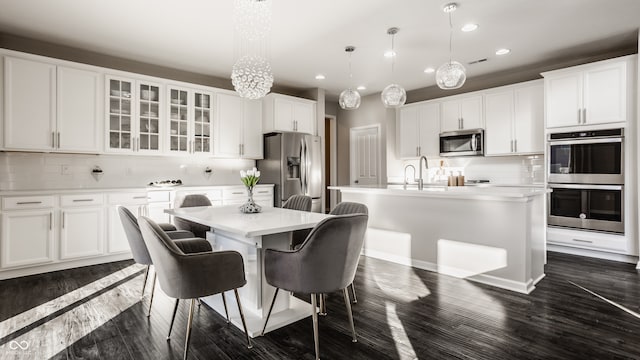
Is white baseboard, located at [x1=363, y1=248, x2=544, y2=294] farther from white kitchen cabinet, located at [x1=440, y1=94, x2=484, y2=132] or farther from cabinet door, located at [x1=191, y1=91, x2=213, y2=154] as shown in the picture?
cabinet door, located at [x1=191, y1=91, x2=213, y2=154]

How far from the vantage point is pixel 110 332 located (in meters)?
2.26

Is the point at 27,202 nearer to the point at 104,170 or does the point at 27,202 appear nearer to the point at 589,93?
the point at 104,170

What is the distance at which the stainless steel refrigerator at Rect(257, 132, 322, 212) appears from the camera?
5.50 m

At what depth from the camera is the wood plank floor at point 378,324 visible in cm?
200

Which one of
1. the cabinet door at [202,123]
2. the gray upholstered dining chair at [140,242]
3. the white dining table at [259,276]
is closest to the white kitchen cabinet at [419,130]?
the cabinet door at [202,123]

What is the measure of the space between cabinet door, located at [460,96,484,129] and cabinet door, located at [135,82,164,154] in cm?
471

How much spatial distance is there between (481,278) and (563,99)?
282 centimetres

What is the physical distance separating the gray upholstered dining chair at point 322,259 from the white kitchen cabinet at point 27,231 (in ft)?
10.4

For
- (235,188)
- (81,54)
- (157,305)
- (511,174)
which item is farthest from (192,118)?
(511,174)

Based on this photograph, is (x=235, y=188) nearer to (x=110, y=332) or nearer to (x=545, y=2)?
(x=110, y=332)

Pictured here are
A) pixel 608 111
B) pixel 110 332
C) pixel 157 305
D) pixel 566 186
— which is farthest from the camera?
pixel 566 186

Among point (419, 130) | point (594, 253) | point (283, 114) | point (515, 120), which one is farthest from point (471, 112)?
point (283, 114)

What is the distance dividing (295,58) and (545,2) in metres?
2.90

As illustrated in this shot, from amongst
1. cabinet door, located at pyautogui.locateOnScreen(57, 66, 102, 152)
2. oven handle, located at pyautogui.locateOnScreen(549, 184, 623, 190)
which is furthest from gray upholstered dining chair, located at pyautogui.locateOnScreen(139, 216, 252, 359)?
oven handle, located at pyautogui.locateOnScreen(549, 184, 623, 190)
